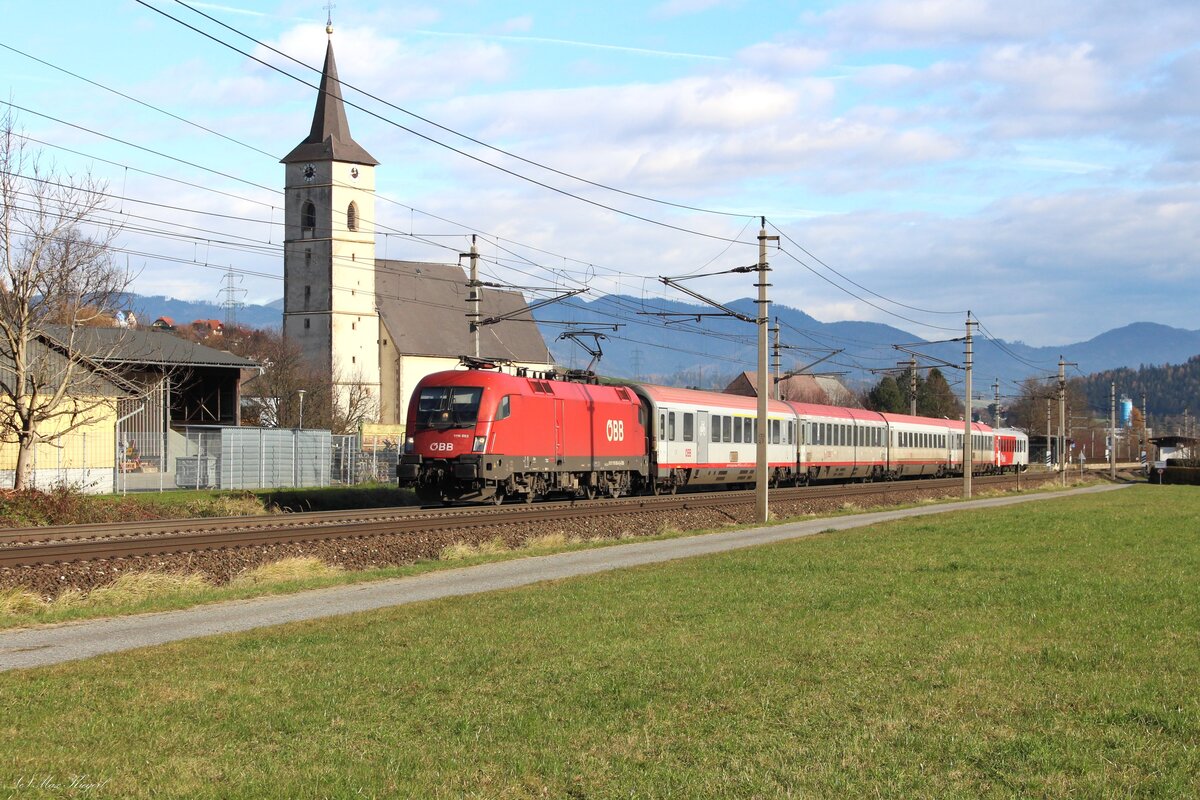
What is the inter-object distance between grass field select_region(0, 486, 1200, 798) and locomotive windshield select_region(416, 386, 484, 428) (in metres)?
15.3

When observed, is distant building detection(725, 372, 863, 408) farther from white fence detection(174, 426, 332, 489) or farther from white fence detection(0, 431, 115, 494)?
white fence detection(0, 431, 115, 494)

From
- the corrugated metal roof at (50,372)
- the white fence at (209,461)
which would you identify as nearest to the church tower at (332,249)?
the white fence at (209,461)

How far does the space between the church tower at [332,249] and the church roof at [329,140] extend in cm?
9

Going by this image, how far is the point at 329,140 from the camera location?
100m

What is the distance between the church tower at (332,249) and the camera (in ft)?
330

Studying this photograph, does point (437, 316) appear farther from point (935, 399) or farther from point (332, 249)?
point (935, 399)

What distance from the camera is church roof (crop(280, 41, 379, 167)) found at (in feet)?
327

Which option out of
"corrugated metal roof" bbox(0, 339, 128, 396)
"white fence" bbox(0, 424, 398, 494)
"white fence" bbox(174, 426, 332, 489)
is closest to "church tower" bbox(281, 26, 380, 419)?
"white fence" bbox(0, 424, 398, 494)

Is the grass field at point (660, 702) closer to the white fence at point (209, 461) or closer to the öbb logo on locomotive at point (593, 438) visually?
the öbb logo on locomotive at point (593, 438)

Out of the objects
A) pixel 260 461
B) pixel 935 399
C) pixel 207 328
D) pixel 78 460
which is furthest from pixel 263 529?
pixel 207 328

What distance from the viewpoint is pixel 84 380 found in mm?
31047

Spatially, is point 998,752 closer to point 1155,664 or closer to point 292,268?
point 1155,664

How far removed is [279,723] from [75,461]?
120 ft

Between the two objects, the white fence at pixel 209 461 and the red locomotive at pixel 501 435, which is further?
the white fence at pixel 209 461
